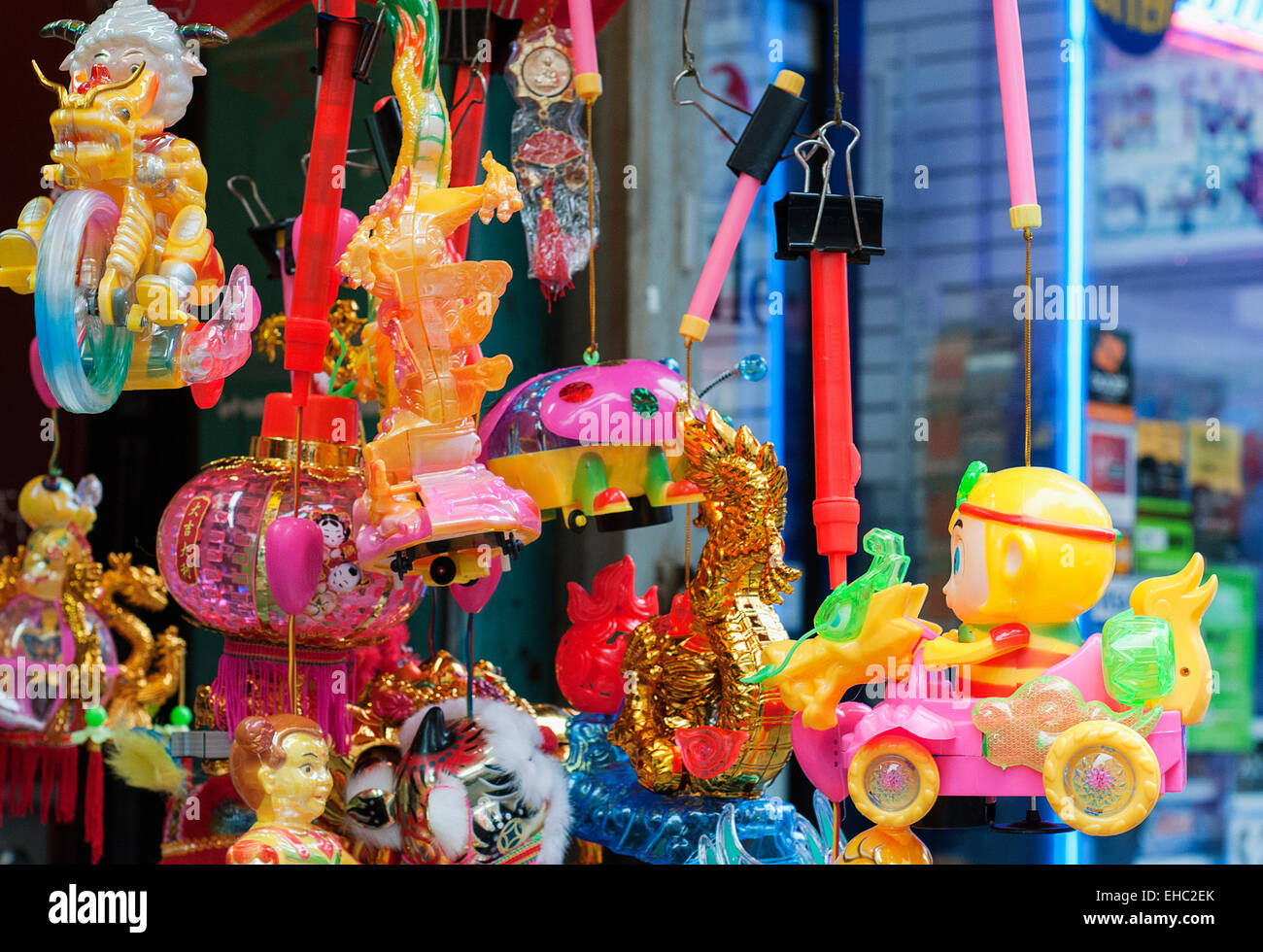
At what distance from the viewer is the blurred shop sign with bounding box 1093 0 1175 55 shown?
2.30 metres

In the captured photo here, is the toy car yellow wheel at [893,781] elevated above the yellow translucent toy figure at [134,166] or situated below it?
below

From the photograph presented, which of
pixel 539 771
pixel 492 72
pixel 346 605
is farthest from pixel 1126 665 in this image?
pixel 492 72

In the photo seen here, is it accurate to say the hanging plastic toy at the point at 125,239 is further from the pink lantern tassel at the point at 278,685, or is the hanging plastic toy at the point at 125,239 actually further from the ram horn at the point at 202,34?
the pink lantern tassel at the point at 278,685

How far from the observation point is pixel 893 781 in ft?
3.95

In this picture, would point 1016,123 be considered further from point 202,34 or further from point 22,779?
point 22,779

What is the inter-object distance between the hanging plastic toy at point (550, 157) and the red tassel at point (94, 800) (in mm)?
726

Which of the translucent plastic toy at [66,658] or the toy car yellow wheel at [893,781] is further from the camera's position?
the translucent plastic toy at [66,658]

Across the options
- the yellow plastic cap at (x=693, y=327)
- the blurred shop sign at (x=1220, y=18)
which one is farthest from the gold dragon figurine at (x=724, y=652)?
the blurred shop sign at (x=1220, y=18)

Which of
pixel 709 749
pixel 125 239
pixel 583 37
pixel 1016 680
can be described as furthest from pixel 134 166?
pixel 1016 680

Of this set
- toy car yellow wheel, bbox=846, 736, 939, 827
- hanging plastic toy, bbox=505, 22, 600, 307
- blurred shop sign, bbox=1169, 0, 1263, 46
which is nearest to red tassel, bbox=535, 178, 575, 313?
hanging plastic toy, bbox=505, 22, 600, 307

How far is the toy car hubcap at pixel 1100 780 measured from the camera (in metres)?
1.14

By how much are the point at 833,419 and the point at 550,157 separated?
42 centimetres

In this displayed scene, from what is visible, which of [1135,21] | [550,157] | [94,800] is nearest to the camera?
[550,157]
